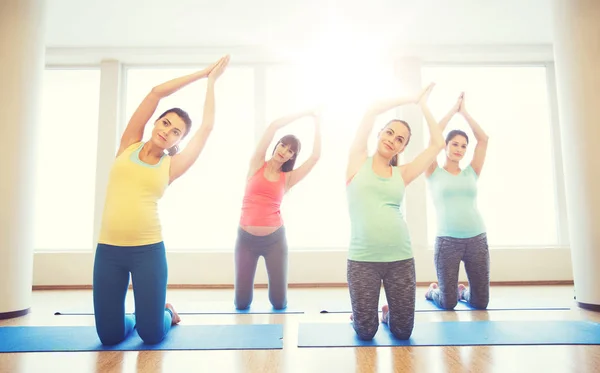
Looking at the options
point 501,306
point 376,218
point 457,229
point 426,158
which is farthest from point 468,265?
point 376,218

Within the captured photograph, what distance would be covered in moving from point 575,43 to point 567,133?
26.8 inches

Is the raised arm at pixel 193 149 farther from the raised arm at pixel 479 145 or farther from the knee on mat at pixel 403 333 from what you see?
the raised arm at pixel 479 145

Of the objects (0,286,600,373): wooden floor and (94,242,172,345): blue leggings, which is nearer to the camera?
(0,286,600,373): wooden floor

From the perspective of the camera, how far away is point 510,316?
8.84ft

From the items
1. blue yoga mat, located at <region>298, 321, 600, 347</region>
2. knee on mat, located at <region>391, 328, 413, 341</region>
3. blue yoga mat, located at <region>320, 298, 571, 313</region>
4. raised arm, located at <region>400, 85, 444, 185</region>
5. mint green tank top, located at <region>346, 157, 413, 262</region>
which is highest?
raised arm, located at <region>400, 85, 444, 185</region>

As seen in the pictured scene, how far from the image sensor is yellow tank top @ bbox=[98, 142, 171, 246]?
6.55 feet

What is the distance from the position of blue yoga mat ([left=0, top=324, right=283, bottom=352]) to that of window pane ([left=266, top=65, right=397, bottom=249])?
226cm

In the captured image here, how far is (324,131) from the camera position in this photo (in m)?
4.78

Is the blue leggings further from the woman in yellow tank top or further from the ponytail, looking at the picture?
the ponytail

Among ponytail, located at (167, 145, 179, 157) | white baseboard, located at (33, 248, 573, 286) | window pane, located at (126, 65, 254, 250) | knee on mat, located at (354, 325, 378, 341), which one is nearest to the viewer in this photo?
knee on mat, located at (354, 325, 378, 341)

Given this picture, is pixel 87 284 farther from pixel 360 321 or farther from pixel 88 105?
pixel 360 321

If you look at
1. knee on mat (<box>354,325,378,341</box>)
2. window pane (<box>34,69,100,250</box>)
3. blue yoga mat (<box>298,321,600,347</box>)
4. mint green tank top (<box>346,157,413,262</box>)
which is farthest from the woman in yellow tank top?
window pane (<box>34,69,100,250</box>)

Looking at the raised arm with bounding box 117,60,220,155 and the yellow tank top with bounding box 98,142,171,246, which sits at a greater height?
the raised arm with bounding box 117,60,220,155

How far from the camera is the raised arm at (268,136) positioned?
9.43ft
